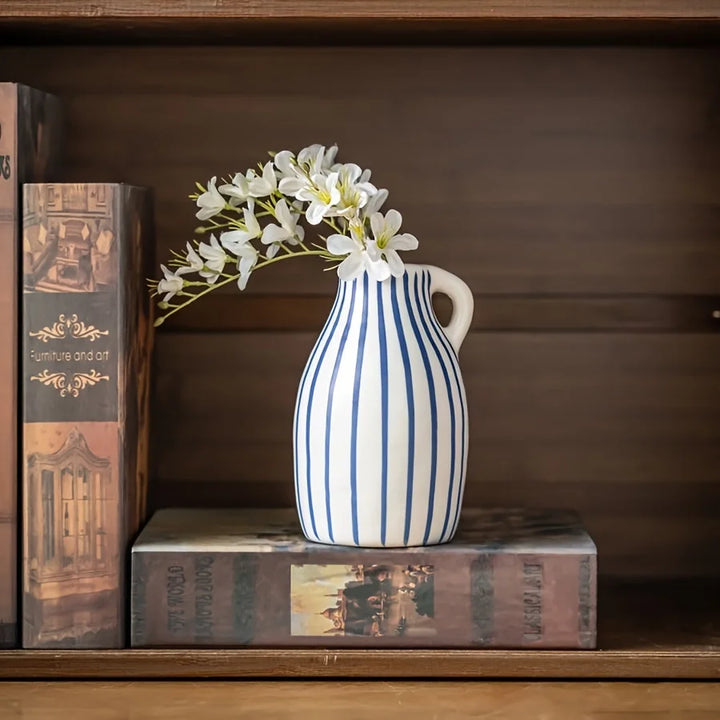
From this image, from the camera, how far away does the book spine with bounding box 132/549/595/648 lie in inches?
27.8

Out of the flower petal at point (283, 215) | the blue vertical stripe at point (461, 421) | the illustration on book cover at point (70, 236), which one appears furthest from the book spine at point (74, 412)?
the blue vertical stripe at point (461, 421)

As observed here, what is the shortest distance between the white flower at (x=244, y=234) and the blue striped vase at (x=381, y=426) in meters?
0.07

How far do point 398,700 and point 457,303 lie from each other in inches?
10.7

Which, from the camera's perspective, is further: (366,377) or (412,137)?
(412,137)

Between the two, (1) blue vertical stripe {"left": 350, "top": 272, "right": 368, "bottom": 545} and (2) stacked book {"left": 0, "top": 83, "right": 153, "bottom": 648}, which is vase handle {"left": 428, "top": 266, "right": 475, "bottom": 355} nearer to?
(1) blue vertical stripe {"left": 350, "top": 272, "right": 368, "bottom": 545}

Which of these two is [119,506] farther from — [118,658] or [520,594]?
[520,594]

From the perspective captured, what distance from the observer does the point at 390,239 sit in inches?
28.5

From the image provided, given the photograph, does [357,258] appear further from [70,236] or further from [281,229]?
[70,236]

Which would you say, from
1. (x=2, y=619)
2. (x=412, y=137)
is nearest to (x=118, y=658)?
(x=2, y=619)

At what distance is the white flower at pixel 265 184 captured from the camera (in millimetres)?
753

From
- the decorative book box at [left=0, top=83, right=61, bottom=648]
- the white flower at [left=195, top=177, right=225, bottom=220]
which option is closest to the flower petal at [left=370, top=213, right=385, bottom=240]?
the white flower at [left=195, top=177, right=225, bottom=220]

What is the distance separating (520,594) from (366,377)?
170mm

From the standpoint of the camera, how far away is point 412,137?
90 cm

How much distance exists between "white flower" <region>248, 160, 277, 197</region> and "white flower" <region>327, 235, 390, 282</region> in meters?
0.07
